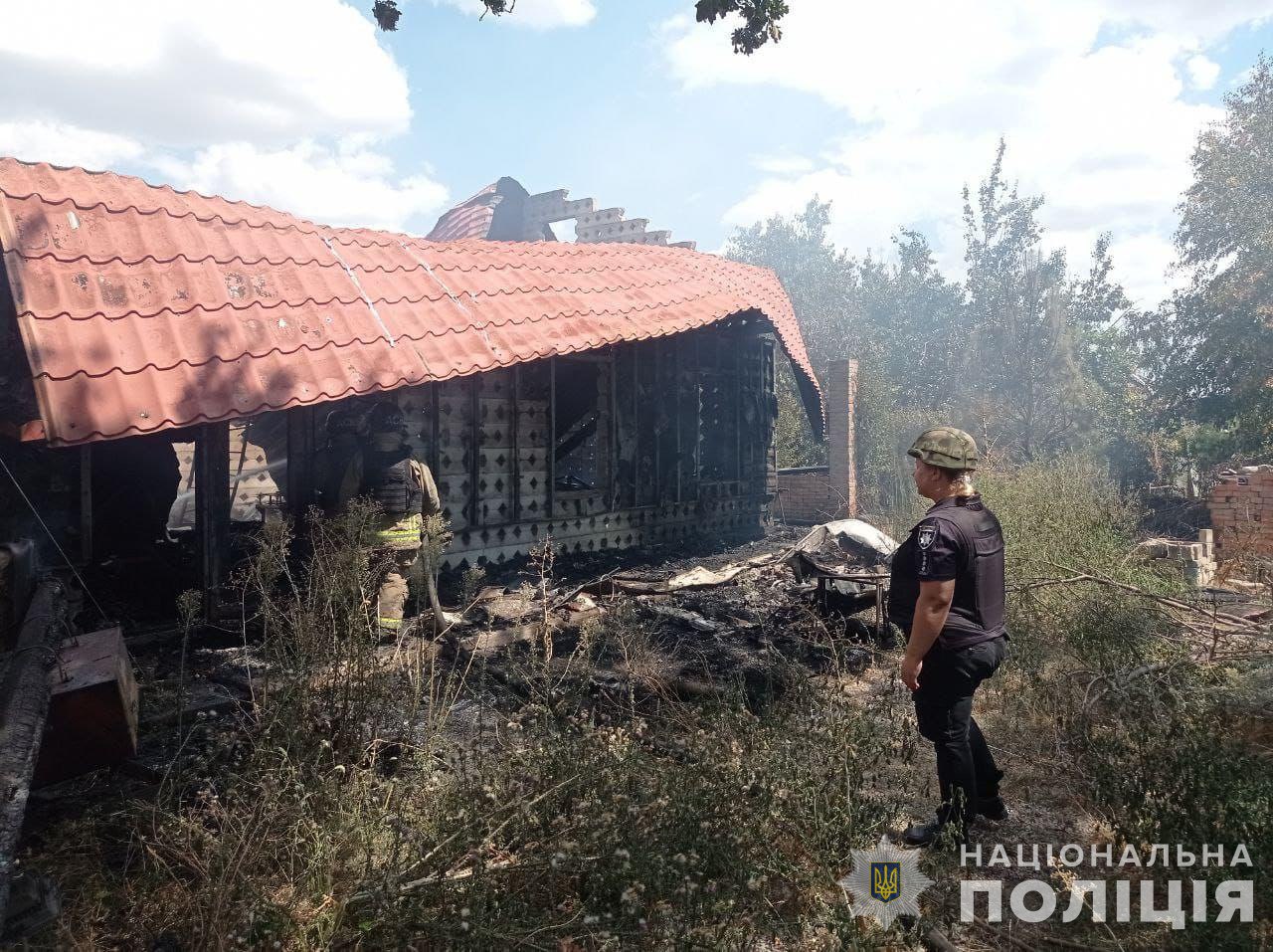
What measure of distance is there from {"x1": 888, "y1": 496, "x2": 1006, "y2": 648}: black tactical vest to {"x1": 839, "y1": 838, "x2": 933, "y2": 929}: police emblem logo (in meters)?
0.94

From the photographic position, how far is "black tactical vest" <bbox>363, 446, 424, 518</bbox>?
6.48 m

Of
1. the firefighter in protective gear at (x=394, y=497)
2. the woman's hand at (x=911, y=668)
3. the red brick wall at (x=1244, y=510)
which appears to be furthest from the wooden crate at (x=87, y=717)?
the red brick wall at (x=1244, y=510)

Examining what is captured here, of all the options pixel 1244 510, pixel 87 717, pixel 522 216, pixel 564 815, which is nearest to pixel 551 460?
pixel 87 717

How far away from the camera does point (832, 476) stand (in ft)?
51.6

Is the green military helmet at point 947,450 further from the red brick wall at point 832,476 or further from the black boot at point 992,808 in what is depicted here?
the red brick wall at point 832,476

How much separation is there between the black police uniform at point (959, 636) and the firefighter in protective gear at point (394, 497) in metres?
4.12

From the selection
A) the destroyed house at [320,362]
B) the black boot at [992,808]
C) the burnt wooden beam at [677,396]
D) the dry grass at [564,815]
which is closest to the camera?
the dry grass at [564,815]

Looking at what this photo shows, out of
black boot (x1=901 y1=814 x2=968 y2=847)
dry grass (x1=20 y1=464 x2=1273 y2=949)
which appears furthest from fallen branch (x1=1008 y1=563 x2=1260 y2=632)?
black boot (x1=901 y1=814 x2=968 y2=847)

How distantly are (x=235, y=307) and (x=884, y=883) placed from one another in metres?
6.11

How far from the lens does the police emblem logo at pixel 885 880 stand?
119 inches

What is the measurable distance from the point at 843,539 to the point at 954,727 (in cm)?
732

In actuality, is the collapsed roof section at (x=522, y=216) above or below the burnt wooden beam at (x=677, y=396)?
above

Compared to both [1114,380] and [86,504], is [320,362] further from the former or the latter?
[1114,380]

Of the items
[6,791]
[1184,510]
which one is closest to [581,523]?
[6,791]
